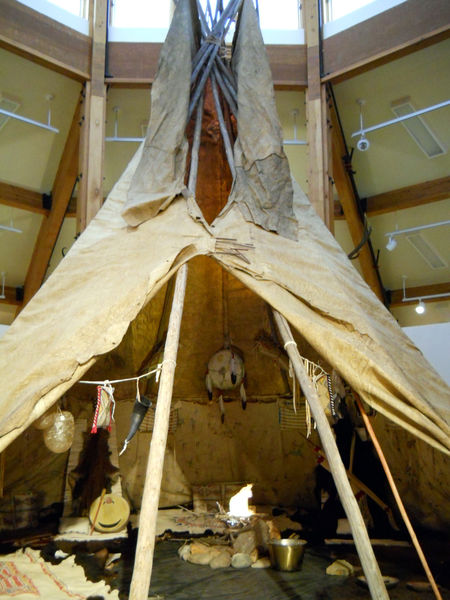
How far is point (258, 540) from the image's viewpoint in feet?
12.8

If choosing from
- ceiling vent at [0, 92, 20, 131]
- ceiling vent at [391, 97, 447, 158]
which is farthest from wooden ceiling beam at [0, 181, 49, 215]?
ceiling vent at [391, 97, 447, 158]

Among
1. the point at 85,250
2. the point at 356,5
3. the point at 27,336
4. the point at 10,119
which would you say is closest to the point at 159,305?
the point at 85,250

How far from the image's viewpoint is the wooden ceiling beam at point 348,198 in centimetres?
597

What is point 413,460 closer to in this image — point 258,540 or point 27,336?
point 258,540

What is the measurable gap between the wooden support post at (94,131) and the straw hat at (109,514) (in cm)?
214

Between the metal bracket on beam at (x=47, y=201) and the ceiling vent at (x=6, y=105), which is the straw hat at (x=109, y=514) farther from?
the ceiling vent at (x=6, y=105)

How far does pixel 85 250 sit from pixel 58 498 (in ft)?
8.54

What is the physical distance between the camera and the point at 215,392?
5.30 metres

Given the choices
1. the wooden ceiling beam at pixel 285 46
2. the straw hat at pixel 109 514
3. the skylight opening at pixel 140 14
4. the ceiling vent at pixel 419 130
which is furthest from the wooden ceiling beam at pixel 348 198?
the straw hat at pixel 109 514

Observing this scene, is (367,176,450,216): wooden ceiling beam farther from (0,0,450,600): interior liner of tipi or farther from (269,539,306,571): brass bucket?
(269,539,306,571): brass bucket

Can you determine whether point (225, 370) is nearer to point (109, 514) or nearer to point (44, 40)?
point (109, 514)

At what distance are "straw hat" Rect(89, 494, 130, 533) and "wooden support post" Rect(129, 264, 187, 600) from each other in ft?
7.80

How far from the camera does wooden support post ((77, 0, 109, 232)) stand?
185 inches

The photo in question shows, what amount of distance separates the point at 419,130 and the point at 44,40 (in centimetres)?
357
